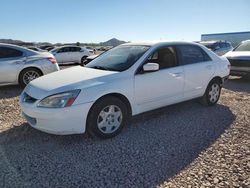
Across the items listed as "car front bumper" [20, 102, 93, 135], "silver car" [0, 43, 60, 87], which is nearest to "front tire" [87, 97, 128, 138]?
"car front bumper" [20, 102, 93, 135]

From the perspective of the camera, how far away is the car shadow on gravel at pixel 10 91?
23.8ft

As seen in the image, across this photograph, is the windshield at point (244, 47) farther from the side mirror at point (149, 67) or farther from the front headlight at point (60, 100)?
the front headlight at point (60, 100)

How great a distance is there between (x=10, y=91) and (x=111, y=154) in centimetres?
542

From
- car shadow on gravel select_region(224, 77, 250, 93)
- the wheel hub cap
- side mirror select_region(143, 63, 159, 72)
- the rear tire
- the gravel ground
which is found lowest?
the gravel ground

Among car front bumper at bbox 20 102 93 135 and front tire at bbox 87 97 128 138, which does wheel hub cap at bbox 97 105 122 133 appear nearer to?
front tire at bbox 87 97 128 138

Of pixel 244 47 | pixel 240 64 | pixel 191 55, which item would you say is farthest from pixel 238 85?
pixel 191 55

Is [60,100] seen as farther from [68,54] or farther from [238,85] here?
[68,54]

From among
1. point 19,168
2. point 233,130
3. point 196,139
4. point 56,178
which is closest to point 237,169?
point 196,139

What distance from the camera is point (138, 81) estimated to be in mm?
4348

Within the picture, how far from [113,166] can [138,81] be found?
1612 mm

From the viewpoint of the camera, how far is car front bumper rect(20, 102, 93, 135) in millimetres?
3646

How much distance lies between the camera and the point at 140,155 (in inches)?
141

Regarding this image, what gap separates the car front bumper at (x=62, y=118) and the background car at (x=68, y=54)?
1397 cm

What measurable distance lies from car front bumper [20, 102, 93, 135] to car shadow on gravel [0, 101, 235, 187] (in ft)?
1.02
